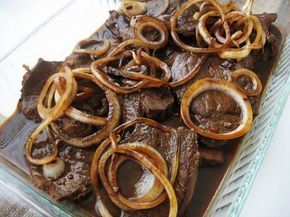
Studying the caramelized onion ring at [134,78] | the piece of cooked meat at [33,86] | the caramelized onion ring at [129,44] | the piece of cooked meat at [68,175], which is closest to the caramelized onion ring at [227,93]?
the caramelized onion ring at [134,78]

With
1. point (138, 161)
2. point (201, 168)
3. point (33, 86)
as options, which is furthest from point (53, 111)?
point (201, 168)

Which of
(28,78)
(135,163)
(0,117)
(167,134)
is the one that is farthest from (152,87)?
(0,117)

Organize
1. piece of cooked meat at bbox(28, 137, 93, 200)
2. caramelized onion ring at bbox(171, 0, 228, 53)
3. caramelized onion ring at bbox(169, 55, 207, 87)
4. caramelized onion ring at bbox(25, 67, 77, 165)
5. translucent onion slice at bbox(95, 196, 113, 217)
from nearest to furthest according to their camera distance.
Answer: translucent onion slice at bbox(95, 196, 113, 217) → piece of cooked meat at bbox(28, 137, 93, 200) → caramelized onion ring at bbox(25, 67, 77, 165) → caramelized onion ring at bbox(169, 55, 207, 87) → caramelized onion ring at bbox(171, 0, 228, 53)

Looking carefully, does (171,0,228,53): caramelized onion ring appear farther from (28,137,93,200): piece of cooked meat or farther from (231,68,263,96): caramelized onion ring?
(28,137,93,200): piece of cooked meat

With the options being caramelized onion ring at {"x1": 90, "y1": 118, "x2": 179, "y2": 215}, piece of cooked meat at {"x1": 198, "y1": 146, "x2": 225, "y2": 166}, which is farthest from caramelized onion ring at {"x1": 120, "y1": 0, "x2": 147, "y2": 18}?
piece of cooked meat at {"x1": 198, "y1": 146, "x2": 225, "y2": 166}

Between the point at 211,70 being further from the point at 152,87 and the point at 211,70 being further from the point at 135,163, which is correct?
the point at 135,163

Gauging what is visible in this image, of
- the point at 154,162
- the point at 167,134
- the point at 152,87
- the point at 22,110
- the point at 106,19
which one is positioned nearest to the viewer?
the point at 154,162

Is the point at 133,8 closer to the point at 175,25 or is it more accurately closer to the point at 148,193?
the point at 175,25
